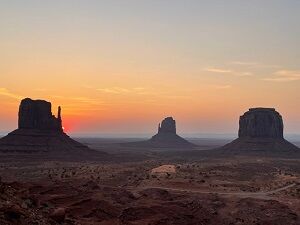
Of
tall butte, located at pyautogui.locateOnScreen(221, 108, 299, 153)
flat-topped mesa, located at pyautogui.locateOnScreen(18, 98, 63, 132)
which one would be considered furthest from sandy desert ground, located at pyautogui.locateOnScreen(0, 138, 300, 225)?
tall butte, located at pyautogui.locateOnScreen(221, 108, 299, 153)

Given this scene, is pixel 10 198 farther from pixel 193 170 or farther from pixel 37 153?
pixel 37 153

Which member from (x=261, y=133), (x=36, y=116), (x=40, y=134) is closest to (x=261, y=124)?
(x=261, y=133)

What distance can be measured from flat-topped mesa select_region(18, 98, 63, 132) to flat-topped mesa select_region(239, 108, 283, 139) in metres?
77.8

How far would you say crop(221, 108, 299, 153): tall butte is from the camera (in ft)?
529

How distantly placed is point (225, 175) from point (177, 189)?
866 inches

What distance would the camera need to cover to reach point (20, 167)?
9756 cm

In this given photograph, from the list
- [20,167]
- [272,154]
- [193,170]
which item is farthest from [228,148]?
[20,167]

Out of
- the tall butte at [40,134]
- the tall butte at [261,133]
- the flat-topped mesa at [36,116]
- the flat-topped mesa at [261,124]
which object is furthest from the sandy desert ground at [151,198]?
the flat-topped mesa at [261,124]

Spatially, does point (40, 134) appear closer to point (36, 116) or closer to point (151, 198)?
point (36, 116)

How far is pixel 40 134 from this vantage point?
421 ft

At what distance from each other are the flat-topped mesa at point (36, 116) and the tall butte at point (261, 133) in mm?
72539

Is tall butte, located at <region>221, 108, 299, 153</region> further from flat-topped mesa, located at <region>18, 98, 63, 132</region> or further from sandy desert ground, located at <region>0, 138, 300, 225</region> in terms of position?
sandy desert ground, located at <region>0, 138, 300, 225</region>

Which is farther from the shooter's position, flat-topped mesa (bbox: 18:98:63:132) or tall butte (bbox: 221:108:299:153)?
tall butte (bbox: 221:108:299:153)

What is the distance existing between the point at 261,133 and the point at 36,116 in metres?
86.4
